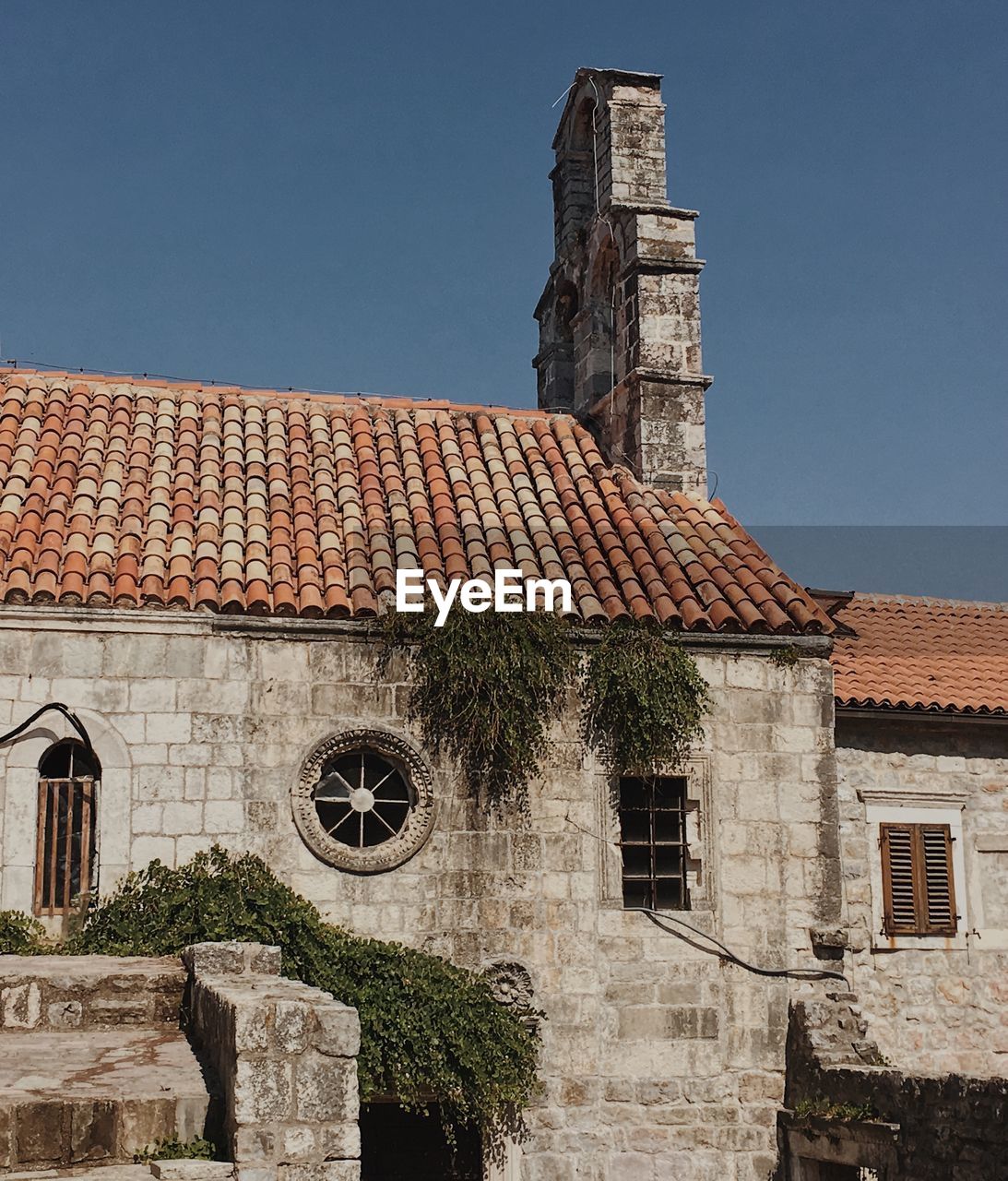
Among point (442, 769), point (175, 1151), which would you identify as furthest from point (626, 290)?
point (175, 1151)

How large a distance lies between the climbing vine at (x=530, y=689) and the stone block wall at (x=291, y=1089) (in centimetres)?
512

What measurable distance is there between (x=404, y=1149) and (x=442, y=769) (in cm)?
451

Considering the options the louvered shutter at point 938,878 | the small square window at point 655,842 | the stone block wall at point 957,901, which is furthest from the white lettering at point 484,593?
the louvered shutter at point 938,878

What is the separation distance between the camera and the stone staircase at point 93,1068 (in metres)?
6.70

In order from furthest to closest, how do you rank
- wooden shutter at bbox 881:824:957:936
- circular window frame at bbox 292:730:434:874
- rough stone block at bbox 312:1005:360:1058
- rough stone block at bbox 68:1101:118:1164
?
wooden shutter at bbox 881:824:957:936 < circular window frame at bbox 292:730:434:874 < rough stone block at bbox 312:1005:360:1058 < rough stone block at bbox 68:1101:118:1164

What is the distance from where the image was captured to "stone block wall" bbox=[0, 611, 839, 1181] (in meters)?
11.7

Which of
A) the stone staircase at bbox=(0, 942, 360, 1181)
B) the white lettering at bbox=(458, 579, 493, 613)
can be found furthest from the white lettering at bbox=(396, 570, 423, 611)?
the stone staircase at bbox=(0, 942, 360, 1181)

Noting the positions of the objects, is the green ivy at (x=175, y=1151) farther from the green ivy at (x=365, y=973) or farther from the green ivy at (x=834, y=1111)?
the green ivy at (x=834, y=1111)

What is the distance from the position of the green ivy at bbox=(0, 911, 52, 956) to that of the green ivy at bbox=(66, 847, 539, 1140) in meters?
0.29

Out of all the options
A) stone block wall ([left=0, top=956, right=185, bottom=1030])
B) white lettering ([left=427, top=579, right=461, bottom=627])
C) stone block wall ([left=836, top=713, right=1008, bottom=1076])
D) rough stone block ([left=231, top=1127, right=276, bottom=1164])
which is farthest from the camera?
stone block wall ([left=836, top=713, right=1008, bottom=1076])

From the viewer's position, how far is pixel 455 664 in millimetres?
12125

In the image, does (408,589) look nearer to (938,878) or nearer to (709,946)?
(709,946)

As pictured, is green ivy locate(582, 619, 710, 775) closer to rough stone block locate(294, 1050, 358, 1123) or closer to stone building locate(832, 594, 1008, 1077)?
stone building locate(832, 594, 1008, 1077)

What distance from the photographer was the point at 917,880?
14.6m
